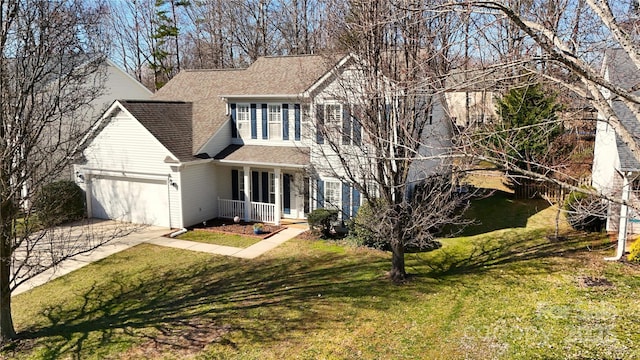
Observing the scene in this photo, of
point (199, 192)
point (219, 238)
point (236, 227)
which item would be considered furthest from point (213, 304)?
point (199, 192)

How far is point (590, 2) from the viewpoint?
496 cm

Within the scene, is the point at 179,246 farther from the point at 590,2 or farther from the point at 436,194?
the point at 590,2

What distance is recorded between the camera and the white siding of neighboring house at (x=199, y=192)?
18.8 meters

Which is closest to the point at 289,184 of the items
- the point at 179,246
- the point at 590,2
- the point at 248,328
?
the point at 179,246

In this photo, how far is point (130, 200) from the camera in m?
20.1

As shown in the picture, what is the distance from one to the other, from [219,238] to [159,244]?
7.43 ft

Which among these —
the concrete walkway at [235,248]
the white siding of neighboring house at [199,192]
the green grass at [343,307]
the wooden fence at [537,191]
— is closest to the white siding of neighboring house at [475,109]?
the wooden fence at [537,191]

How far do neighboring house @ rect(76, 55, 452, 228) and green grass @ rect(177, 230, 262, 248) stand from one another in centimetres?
110

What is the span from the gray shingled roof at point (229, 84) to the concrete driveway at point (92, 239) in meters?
4.21

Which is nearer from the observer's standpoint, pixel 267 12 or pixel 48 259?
pixel 48 259

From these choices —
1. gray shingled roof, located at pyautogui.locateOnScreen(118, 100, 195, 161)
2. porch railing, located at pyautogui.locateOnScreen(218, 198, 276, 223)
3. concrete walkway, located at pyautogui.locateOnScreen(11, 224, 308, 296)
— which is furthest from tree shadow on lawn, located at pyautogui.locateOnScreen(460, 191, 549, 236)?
gray shingled roof, located at pyautogui.locateOnScreen(118, 100, 195, 161)

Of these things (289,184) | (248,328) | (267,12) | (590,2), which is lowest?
(248,328)

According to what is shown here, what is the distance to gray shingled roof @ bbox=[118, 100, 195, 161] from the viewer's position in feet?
62.0

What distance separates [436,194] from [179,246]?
387 inches
